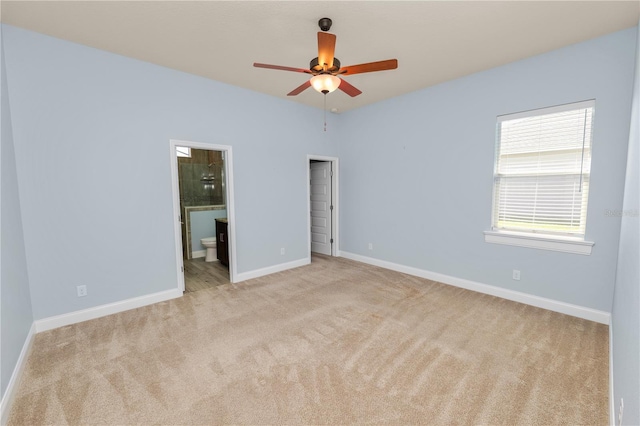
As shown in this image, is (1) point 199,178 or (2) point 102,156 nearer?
(2) point 102,156

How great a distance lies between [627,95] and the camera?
2.55m

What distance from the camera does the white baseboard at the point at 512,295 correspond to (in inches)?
111

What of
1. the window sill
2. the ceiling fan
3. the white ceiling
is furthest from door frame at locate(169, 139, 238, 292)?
the window sill

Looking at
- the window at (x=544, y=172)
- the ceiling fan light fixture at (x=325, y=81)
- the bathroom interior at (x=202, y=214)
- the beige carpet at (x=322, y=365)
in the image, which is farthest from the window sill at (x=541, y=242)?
the bathroom interior at (x=202, y=214)

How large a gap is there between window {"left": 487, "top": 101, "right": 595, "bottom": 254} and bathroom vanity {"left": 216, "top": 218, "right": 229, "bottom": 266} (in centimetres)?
412

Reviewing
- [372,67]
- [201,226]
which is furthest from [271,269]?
[372,67]

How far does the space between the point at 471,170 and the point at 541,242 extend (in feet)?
3.80

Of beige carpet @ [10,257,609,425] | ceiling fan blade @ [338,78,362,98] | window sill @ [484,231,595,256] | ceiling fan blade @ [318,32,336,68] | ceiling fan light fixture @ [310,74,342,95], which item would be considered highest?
ceiling fan blade @ [318,32,336,68]

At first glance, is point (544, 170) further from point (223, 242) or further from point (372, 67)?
point (223, 242)

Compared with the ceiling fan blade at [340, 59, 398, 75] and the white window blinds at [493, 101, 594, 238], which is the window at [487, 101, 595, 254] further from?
the ceiling fan blade at [340, 59, 398, 75]

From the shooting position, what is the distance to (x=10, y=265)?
7.05ft

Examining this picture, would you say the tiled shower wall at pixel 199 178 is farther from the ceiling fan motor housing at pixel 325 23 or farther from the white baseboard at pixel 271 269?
the ceiling fan motor housing at pixel 325 23

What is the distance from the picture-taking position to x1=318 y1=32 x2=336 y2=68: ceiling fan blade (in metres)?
2.01

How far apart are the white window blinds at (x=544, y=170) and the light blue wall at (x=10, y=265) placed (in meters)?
4.76
